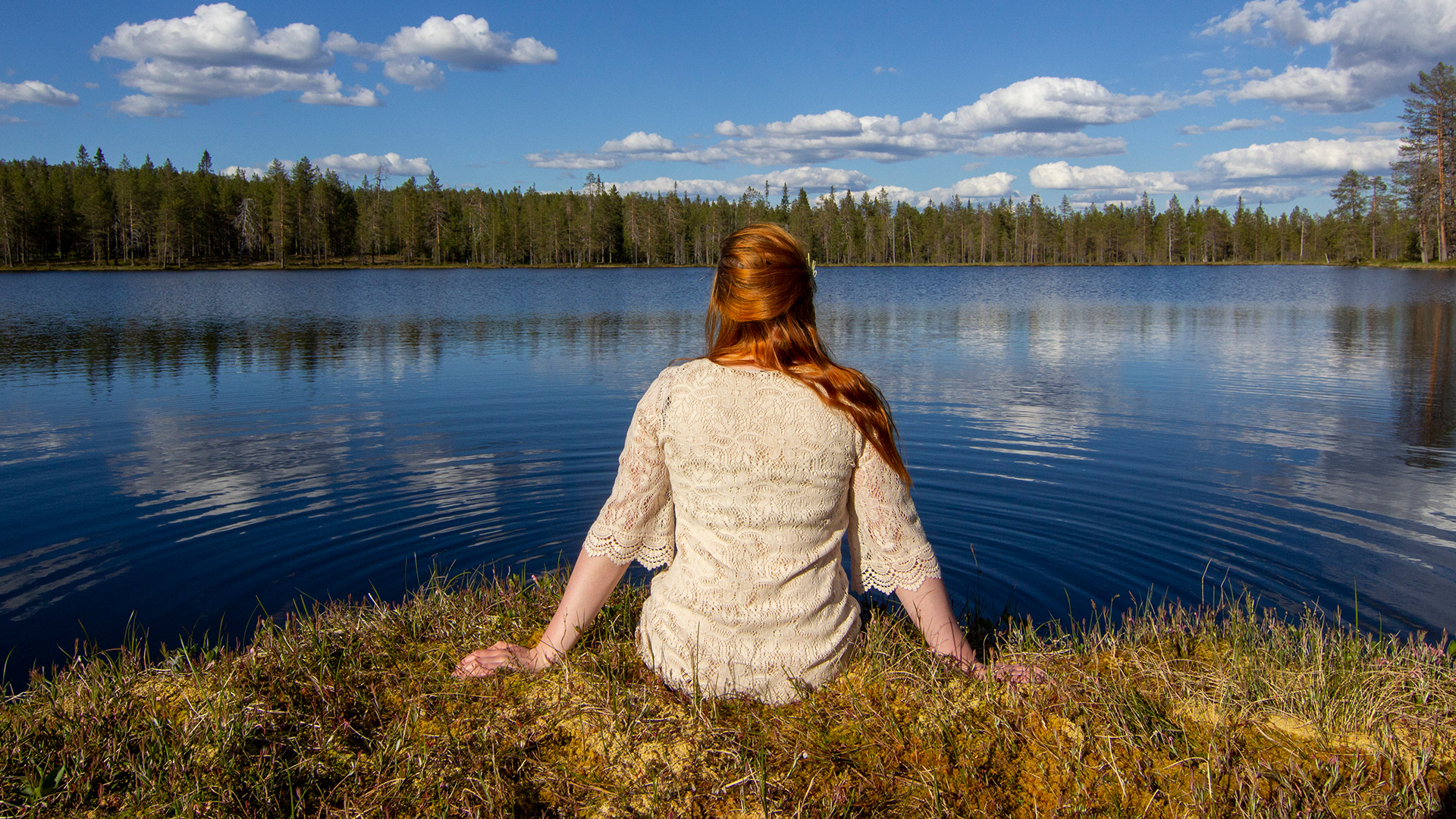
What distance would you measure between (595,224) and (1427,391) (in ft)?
365

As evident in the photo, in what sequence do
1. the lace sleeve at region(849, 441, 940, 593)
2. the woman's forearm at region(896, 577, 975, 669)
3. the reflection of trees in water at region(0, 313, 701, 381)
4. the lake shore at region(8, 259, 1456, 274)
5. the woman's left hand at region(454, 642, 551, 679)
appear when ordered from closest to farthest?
the lace sleeve at region(849, 441, 940, 593), the woman's forearm at region(896, 577, 975, 669), the woman's left hand at region(454, 642, 551, 679), the reflection of trees in water at region(0, 313, 701, 381), the lake shore at region(8, 259, 1456, 274)

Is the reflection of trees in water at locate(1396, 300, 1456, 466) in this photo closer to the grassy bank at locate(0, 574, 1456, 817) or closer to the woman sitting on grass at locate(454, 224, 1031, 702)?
the grassy bank at locate(0, 574, 1456, 817)

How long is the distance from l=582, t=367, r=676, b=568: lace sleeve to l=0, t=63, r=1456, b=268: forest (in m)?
88.3

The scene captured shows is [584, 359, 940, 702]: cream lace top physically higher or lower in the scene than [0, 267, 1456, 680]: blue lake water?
higher

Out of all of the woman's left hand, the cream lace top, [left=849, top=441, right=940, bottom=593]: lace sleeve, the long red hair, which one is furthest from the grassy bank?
the long red hair

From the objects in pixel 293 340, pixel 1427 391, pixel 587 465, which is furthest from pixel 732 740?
pixel 293 340

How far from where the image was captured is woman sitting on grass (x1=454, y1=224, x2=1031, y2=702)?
2994 millimetres

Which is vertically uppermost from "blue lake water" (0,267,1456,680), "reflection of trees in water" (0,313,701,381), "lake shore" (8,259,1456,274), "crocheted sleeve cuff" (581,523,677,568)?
"lake shore" (8,259,1456,274)

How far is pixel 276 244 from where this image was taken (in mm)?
104250

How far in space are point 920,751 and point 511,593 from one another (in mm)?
2586

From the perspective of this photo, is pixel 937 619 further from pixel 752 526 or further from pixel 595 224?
pixel 595 224

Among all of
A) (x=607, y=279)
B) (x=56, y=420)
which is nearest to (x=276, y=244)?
(x=607, y=279)

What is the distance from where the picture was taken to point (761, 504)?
3.04m

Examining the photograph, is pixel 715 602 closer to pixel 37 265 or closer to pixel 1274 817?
pixel 1274 817
